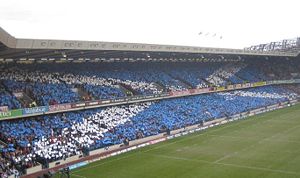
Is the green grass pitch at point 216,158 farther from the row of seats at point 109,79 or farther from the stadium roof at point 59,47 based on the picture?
the stadium roof at point 59,47

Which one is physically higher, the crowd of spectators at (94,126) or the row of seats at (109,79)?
the row of seats at (109,79)

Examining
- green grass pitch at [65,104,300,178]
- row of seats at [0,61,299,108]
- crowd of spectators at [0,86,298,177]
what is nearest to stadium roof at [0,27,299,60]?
row of seats at [0,61,299,108]

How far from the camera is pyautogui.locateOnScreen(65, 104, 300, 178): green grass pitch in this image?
1057 inches

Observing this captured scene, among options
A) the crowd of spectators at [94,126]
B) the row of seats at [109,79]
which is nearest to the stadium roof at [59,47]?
the row of seats at [109,79]

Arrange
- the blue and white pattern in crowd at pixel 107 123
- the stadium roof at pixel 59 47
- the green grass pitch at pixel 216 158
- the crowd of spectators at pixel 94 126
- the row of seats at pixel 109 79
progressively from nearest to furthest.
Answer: the green grass pitch at pixel 216 158
the stadium roof at pixel 59 47
the crowd of spectators at pixel 94 126
the blue and white pattern in crowd at pixel 107 123
the row of seats at pixel 109 79

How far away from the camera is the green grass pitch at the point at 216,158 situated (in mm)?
26844

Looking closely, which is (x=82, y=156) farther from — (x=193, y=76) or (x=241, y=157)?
(x=193, y=76)

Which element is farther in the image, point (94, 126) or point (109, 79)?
point (109, 79)

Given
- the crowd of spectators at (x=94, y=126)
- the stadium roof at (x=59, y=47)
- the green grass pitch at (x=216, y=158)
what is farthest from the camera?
the crowd of spectators at (x=94, y=126)

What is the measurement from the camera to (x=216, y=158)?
30984mm

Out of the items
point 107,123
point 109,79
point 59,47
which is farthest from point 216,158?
point 109,79

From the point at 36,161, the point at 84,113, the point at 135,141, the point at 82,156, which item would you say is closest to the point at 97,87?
the point at 84,113

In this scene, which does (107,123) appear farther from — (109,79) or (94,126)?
(109,79)

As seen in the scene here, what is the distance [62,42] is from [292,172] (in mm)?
20802
